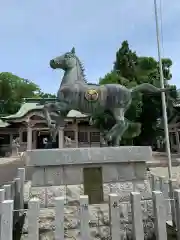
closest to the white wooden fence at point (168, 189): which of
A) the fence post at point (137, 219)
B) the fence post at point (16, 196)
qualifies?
the fence post at point (137, 219)

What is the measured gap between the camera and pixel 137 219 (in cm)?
277

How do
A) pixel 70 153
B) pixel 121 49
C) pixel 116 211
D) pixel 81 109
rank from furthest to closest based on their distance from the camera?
→ pixel 121 49, pixel 81 109, pixel 70 153, pixel 116 211

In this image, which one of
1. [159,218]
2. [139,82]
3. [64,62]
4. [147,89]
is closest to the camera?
[159,218]

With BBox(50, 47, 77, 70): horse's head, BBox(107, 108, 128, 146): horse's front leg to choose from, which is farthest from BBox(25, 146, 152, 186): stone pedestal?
BBox(50, 47, 77, 70): horse's head

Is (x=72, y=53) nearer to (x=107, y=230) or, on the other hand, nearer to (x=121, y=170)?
(x=121, y=170)

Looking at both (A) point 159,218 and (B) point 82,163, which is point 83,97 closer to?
(B) point 82,163

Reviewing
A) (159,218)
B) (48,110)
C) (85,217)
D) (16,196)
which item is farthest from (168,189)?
(16,196)

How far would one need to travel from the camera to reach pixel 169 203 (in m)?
3.89

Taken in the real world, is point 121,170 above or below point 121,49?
below

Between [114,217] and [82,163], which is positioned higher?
[82,163]

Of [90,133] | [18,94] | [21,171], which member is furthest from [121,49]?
[18,94]

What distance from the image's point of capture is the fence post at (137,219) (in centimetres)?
270

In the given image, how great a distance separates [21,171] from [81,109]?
197 cm

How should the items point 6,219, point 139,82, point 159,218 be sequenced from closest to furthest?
1. point 6,219
2. point 159,218
3. point 139,82
